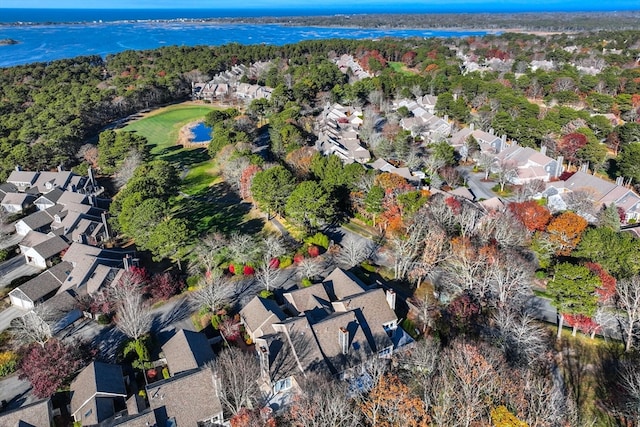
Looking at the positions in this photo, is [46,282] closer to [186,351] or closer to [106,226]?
[106,226]

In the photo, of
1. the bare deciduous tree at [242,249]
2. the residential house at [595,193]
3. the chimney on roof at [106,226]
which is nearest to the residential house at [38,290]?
the chimney on roof at [106,226]

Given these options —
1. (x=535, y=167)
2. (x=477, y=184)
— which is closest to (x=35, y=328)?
(x=477, y=184)

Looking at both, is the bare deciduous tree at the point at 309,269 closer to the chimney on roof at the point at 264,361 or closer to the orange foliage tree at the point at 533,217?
the chimney on roof at the point at 264,361

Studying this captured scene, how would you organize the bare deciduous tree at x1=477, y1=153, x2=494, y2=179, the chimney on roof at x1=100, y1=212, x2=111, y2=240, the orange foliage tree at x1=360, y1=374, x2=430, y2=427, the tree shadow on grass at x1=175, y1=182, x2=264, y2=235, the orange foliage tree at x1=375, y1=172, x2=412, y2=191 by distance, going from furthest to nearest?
the bare deciduous tree at x1=477, y1=153, x2=494, y2=179 < the tree shadow on grass at x1=175, y1=182, x2=264, y2=235 < the orange foliage tree at x1=375, y1=172, x2=412, y2=191 < the chimney on roof at x1=100, y1=212, x2=111, y2=240 < the orange foliage tree at x1=360, y1=374, x2=430, y2=427

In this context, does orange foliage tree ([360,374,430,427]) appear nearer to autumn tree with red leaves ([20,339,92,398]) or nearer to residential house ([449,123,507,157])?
autumn tree with red leaves ([20,339,92,398])

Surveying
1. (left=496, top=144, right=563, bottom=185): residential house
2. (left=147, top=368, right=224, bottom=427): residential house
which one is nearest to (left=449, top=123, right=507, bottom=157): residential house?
(left=496, top=144, right=563, bottom=185): residential house

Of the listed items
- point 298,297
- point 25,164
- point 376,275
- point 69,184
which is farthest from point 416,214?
point 25,164
